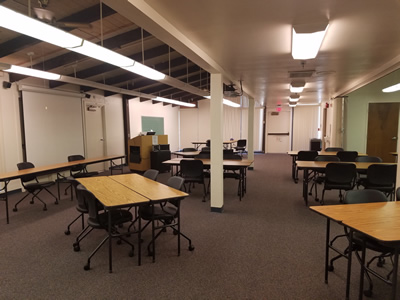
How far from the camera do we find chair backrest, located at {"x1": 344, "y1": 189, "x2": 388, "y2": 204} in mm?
2586

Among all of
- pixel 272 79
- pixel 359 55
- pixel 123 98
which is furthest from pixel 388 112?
pixel 123 98

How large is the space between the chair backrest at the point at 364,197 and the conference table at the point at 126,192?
177 cm

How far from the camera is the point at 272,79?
18.8 feet

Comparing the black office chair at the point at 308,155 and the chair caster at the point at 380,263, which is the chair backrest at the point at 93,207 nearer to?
the chair caster at the point at 380,263

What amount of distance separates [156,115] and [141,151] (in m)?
4.08

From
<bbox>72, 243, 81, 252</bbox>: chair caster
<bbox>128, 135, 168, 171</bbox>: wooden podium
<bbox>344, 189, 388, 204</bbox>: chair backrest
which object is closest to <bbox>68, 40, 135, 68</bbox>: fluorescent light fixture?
<bbox>72, 243, 81, 252</bbox>: chair caster

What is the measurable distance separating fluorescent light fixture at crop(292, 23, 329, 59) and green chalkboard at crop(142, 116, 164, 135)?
8.22 metres

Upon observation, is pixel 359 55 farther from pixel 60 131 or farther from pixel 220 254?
pixel 60 131

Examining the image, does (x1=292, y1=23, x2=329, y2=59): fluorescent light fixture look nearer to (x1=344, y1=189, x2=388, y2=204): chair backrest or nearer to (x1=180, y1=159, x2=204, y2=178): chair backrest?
(x1=344, y1=189, x2=388, y2=204): chair backrest

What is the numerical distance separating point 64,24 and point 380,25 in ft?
12.1

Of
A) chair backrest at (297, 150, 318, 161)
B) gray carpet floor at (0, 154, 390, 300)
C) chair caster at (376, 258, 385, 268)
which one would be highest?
chair backrest at (297, 150, 318, 161)

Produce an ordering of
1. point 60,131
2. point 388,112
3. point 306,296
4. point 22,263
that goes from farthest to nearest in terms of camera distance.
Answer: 1. point 388,112
2. point 60,131
3. point 22,263
4. point 306,296

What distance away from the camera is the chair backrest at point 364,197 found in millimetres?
2586

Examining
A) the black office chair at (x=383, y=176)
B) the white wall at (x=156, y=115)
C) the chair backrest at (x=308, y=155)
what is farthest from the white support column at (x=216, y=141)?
the white wall at (x=156, y=115)
